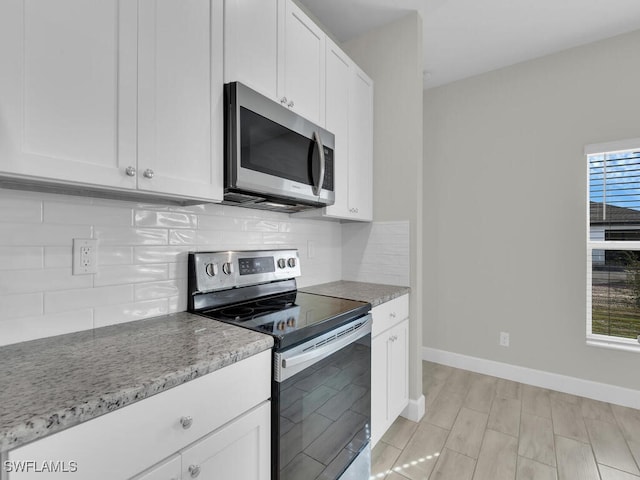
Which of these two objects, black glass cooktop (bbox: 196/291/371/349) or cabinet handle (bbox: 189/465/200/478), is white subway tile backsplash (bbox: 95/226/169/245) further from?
cabinet handle (bbox: 189/465/200/478)

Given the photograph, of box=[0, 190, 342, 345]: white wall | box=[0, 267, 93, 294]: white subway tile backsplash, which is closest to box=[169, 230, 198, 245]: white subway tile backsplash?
box=[0, 190, 342, 345]: white wall

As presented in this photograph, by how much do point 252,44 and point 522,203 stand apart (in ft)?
8.49

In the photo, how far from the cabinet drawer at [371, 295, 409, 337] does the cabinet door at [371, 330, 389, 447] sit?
6 centimetres

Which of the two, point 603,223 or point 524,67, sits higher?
point 524,67

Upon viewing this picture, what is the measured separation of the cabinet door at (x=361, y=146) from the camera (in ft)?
6.91

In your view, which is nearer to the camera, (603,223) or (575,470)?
(575,470)

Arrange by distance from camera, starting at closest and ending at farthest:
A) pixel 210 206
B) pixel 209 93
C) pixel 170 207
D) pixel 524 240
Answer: pixel 209 93, pixel 170 207, pixel 210 206, pixel 524 240

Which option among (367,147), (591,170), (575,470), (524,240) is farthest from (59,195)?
(591,170)

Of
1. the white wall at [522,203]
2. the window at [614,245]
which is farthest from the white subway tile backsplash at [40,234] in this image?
the window at [614,245]

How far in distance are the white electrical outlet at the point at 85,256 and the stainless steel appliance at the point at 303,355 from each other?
357 millimetres

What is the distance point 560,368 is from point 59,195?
349 cm

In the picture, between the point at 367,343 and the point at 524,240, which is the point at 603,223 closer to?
the point at 524,240

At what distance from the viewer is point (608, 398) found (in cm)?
235

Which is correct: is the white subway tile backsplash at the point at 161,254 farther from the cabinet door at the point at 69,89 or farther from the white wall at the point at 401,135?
the white wall at the point at 401,135
